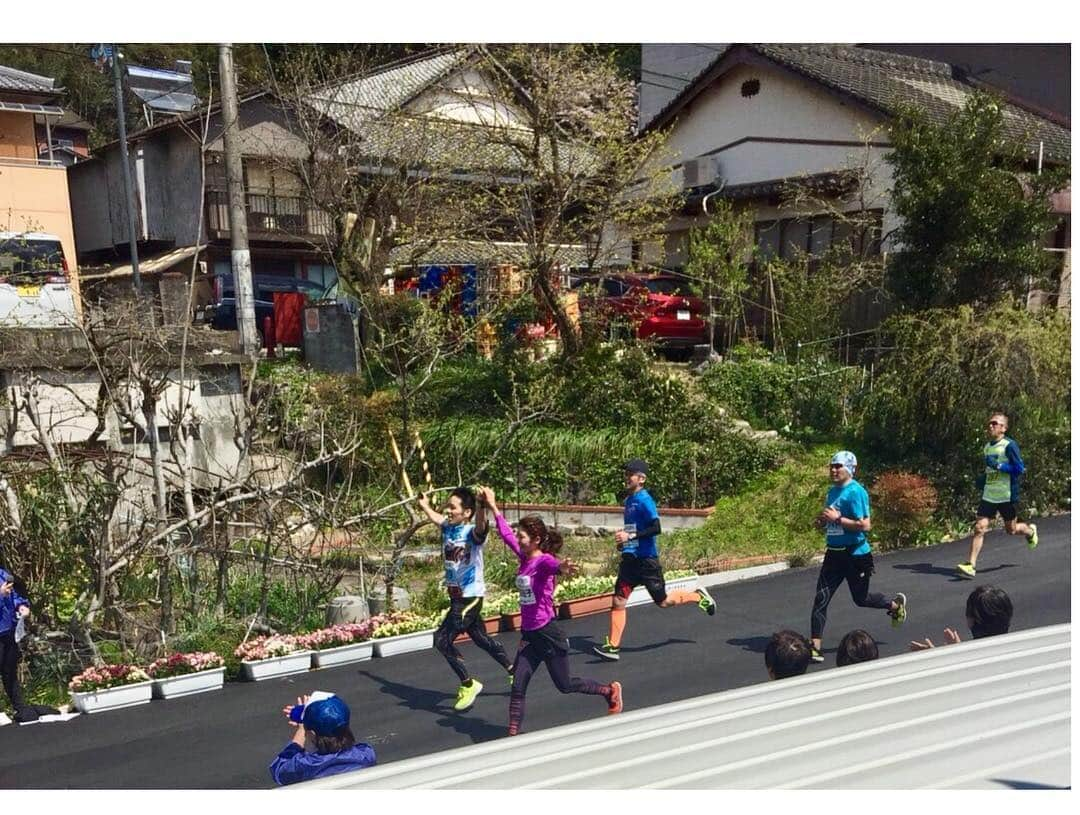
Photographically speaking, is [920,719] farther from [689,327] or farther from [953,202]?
[689,327]

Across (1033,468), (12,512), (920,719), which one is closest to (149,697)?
(12,512)

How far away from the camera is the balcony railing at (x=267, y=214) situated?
22.0m

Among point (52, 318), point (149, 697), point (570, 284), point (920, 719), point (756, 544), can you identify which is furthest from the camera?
point (570, 284)

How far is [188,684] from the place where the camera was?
7.43 metres

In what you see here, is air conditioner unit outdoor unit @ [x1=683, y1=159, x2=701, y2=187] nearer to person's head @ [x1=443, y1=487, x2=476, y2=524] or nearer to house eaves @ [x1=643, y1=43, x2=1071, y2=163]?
house eaves @ [x1=643, y1=43, x2=1071, y2=163]

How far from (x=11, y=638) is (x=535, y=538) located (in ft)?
12.9

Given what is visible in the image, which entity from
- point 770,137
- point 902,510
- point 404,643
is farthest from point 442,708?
point 770,137

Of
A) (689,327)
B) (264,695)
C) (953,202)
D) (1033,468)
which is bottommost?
(264,695)

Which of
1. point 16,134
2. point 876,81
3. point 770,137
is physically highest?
point 16,134

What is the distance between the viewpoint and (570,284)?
49.7 feet

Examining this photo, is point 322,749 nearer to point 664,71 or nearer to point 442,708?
point 442,708

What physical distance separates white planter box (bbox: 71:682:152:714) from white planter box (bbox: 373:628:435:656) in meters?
1.84

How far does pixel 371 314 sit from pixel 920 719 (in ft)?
34.9

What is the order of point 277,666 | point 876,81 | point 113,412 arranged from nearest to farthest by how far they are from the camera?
point 277,666 → point 113,412 → point 876,81
